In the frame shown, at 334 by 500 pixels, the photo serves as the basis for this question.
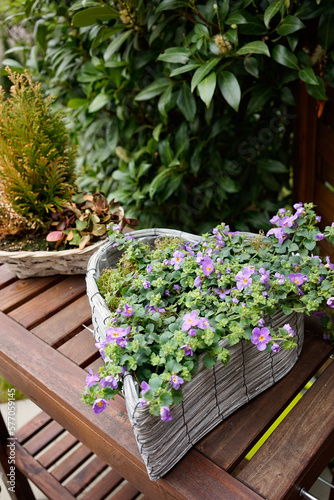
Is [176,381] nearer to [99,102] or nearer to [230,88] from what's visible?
[230,88]

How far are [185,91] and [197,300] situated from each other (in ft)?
3.20

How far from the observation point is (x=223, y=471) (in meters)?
0.81

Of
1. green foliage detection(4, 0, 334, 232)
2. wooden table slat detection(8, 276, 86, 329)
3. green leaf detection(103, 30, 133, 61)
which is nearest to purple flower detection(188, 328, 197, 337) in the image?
wooden table slat detection(8, 276, 86, 329)

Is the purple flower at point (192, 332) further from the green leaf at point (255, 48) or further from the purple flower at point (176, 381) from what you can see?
the green leaf at point (255, 48)

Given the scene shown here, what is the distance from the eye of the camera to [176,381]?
0.73 meters

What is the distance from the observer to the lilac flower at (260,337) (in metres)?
0.81

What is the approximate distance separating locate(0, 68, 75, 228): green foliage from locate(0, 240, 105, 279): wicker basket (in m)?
0.11

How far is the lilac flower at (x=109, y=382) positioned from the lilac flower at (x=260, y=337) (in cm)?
27

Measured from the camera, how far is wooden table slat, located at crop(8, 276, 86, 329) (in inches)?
48.6

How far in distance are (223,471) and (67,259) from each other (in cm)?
73

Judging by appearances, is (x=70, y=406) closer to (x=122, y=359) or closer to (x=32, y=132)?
(x=122, y=359)

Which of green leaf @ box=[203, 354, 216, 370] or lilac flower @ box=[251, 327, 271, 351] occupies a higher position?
green leaf @ box=[203, 354, 216, 370]

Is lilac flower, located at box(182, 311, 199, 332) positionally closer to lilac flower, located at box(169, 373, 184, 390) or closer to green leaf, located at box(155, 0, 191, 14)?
lilac flower, located at box(169, 373, 184, 390)

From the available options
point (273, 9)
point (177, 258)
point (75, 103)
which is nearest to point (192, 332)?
point (177, 258)
